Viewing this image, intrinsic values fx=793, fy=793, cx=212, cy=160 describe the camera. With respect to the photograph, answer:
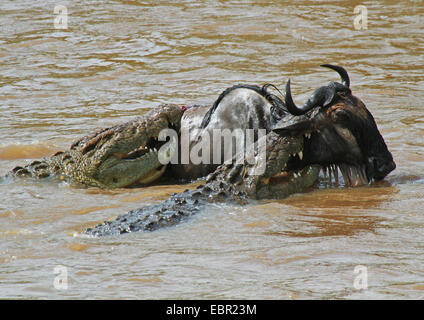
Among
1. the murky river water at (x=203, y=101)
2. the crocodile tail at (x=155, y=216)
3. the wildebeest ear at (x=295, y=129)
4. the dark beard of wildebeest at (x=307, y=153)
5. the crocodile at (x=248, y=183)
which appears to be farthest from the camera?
the wildebeest ear at (x=295, y=129)

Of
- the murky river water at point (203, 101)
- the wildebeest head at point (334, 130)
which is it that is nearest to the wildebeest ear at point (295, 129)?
the wildebeest head at point (334, 130)

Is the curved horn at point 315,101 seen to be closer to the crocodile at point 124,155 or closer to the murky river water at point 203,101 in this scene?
the murky river water at point 203,101

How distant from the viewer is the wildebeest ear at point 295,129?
558 centimetres

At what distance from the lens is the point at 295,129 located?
5.59m

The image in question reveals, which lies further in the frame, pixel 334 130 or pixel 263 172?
pixel 334 130

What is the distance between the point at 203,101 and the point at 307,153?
375cm

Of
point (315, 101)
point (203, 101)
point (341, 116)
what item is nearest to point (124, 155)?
point (315, 101)

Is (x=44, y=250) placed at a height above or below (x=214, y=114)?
below

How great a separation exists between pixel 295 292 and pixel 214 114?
264 cm

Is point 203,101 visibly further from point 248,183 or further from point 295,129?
point 248,183

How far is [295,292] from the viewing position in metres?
3.76

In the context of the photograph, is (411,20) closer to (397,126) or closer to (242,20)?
(242,20)

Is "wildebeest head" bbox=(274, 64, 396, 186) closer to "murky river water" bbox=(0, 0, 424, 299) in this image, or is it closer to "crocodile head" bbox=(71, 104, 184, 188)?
"murky river water" bbox=(0, 0, 424, 299)
